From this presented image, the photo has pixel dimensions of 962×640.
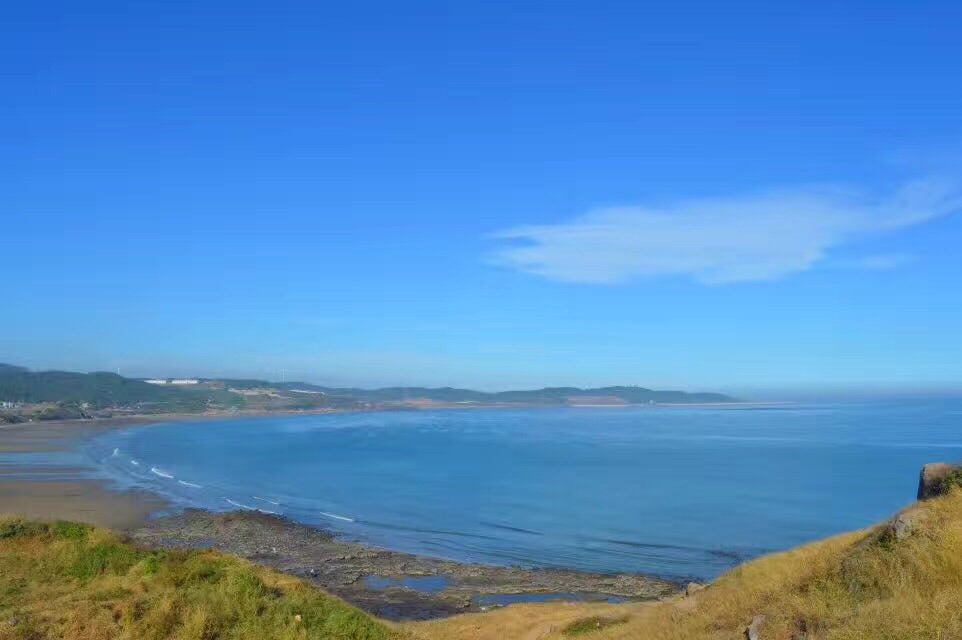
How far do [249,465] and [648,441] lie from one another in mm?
65449

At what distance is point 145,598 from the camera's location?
1441 centimetres

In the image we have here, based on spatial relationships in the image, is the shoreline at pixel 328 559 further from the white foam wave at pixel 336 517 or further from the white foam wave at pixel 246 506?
the white foam wave at pixel 336 517

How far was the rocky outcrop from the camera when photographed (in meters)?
16.8

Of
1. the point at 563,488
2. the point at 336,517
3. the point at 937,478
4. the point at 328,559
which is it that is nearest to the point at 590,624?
the point at 937,478

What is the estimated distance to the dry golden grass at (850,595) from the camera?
984 cm

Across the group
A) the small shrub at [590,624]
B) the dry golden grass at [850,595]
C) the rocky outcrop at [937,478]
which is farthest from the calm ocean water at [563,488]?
the dry golden grass at [850,595]

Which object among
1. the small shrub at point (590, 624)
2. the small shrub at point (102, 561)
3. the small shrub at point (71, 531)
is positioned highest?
the small shrub at point (71, 531)

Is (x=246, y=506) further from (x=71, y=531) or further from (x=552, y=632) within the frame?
(x=552, y=632)

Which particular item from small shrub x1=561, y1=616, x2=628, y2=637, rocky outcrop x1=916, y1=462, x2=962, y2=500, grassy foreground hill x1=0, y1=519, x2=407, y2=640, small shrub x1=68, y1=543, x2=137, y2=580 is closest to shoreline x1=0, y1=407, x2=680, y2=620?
small shrub x1=561, y1=616, x2=628, y2=637

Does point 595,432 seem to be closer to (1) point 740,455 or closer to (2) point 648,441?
(2) point 648,441

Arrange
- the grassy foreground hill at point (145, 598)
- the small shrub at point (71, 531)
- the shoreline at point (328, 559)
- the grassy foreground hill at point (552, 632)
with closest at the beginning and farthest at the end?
the grassy foreground hill at point (552, 632) → the grassy foreground hill at point (145, 598) → the small shrub at point (71, 531) → the shoreline at point (328, 559)

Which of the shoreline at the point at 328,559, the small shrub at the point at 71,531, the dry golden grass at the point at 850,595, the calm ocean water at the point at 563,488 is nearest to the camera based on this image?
the dry golden grass at the point at 850,595

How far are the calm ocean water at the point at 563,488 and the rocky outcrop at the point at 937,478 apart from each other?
17997 millimetres

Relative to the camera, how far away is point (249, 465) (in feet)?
278
